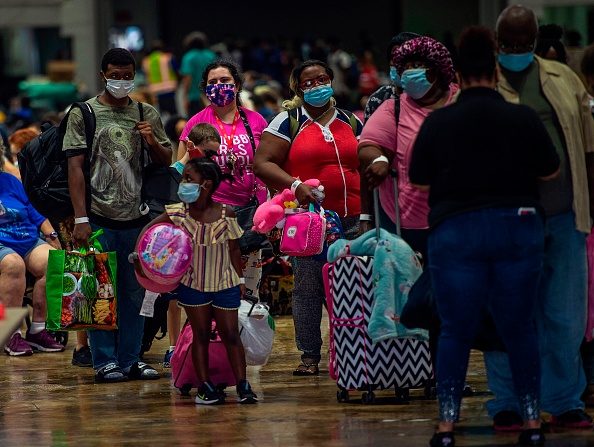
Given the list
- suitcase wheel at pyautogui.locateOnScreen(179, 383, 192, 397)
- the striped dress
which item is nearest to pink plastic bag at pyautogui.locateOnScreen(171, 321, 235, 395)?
suitcase wheel at pyautogui.locateOnScreen(179, 383, 192, 397)

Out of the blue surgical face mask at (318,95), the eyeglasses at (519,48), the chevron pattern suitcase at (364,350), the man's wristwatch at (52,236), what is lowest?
the chevron pattern suitcase at (364,350)

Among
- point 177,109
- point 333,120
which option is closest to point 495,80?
point 333,120

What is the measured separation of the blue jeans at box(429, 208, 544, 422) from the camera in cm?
753

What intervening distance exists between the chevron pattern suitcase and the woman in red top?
4.04 feet

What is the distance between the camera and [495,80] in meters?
7.91

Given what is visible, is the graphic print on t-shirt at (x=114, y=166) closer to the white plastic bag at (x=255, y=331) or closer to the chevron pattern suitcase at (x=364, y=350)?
the white plastic bag at (x=255, y=331)

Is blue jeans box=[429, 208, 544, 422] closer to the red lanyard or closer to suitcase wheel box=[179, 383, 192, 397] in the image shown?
suitcase wheel box=[179, 383, 192, 397]

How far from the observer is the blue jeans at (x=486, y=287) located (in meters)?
7.53

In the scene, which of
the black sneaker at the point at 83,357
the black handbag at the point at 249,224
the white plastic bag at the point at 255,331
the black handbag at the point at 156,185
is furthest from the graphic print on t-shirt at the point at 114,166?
the black sneaker at the point at 83,357

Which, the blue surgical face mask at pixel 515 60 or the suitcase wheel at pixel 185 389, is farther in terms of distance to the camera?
the suitcase wheel at pixel 185 389

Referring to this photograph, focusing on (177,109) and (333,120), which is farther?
(177,109)

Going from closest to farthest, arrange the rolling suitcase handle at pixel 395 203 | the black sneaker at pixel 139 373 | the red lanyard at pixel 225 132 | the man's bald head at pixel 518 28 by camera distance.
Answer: the man's bald head at pixel 518 28, the rolling suitcase handle at pixel 395 203, the black sneaker at pixel 139 373, the red lanyard at pixel 225 132

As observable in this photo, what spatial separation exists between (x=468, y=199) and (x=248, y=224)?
11.3 ft

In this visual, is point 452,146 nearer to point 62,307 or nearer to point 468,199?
point 468,199
